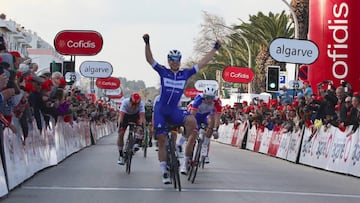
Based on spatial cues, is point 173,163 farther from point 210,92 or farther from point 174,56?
point 210,92

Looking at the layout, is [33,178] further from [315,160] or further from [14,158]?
[315,160]

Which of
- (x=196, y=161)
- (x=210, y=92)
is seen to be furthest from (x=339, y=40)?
(x=196, y=161)

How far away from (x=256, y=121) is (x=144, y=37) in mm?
17647

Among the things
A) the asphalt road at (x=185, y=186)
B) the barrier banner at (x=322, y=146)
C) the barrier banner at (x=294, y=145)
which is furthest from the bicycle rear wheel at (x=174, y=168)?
the barrier banner at (x=294, y=145)

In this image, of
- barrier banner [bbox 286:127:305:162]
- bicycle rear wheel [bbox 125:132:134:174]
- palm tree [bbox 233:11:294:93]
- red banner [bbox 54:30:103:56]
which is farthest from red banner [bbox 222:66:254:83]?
bicycle rear wheel [bbox 125:132:134:174]

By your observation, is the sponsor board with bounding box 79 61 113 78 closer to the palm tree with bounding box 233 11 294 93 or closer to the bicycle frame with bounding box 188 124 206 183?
the bicycle frame with bounding box 188 124 206 183

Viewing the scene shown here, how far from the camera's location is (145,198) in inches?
438

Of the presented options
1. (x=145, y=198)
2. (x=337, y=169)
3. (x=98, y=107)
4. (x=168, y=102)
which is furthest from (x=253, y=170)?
(x=98, y=107)

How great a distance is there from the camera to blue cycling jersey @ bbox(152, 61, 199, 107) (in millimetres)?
12773

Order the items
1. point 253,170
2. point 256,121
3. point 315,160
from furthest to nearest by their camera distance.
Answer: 1. point 256,121
2. point 315,160
3. point 253,170

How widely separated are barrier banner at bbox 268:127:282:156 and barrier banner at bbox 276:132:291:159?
39 cm

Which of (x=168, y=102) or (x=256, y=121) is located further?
(x=256, y=121)

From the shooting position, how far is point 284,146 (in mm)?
23797

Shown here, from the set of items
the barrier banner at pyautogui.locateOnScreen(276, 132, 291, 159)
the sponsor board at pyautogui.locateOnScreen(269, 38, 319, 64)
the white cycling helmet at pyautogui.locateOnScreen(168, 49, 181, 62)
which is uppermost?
the sponsor board at pyautogui.locateOnScreen(269, 38, 319, 64)
